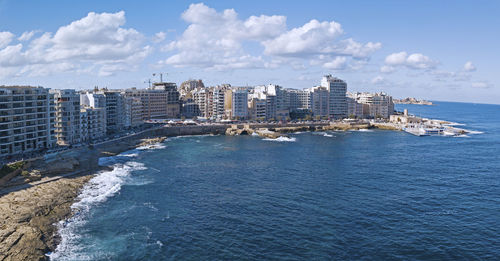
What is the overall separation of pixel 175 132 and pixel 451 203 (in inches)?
4027

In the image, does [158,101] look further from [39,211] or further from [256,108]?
[39,211]

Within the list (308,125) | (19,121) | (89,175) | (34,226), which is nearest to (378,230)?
(34,226)

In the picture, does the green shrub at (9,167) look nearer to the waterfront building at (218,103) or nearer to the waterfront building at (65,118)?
the waterfront building at (65,118)

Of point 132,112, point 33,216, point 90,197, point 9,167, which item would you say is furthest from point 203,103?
point 33,216

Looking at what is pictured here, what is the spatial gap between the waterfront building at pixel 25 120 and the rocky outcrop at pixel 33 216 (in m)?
19.6

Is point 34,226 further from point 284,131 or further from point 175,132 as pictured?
point 284,131

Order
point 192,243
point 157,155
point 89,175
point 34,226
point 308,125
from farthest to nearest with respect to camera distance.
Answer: point 308,125 → point 157,155 → point 89,175 → point 34,226 → point 192,243

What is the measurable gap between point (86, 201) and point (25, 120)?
34.2 meters

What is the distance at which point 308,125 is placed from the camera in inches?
6545

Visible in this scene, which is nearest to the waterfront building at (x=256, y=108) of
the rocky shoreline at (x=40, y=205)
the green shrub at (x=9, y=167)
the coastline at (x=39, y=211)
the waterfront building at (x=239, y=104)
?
the waterfront building at (x=239, y=104)

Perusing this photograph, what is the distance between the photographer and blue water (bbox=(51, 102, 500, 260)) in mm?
39656

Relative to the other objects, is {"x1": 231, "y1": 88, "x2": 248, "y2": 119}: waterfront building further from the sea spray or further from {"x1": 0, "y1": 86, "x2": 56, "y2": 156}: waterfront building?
{"x1": 0, "y1": 86, "x2": 56, "y2": 156}: waterfront building

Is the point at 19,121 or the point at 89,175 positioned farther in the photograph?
the point at 19,121

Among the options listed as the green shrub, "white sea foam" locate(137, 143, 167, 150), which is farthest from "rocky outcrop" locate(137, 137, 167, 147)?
the green shrub
